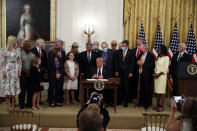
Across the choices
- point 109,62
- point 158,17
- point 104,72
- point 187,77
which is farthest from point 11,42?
point 158,17

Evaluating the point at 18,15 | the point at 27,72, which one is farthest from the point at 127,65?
the point at 18,15

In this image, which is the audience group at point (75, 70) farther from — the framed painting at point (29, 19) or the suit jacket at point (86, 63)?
the framed painting at point (29, 19)

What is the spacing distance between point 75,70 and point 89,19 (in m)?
2.50

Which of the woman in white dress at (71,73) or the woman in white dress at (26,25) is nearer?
the woman in white dress at (71,73)

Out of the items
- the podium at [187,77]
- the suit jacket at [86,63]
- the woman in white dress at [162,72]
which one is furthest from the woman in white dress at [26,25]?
the podium at [187,77]

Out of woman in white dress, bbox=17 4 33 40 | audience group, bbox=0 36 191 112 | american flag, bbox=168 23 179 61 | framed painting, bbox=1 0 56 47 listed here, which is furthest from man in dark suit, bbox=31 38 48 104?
american flag, bbox=168 23 179 61

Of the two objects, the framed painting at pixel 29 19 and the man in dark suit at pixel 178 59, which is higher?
the framed painting at pixel 29 19

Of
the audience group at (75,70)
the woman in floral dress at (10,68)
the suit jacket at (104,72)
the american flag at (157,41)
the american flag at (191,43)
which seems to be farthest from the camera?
the american flag at (157,41)

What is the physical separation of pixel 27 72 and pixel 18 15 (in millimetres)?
3097

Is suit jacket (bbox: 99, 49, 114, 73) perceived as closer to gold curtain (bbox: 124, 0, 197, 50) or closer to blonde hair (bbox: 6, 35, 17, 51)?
gold curtain (bbox: 124, 0, 197, 50)

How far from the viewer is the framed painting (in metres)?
8.47

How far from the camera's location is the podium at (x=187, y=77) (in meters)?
6.59

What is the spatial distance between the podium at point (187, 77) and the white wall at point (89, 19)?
2.61m

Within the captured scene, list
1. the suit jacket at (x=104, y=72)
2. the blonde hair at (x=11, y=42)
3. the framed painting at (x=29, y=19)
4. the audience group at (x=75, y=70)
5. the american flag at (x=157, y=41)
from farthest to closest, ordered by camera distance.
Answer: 1. the framed painting at (x=29, y=19)
2. the american flag at (x=157, y=41)
3. the suit jacket at (x=104, y=72)
4. the audience group at (x=75, y=70)
5. the blonde hair at (x=11, y=42)
